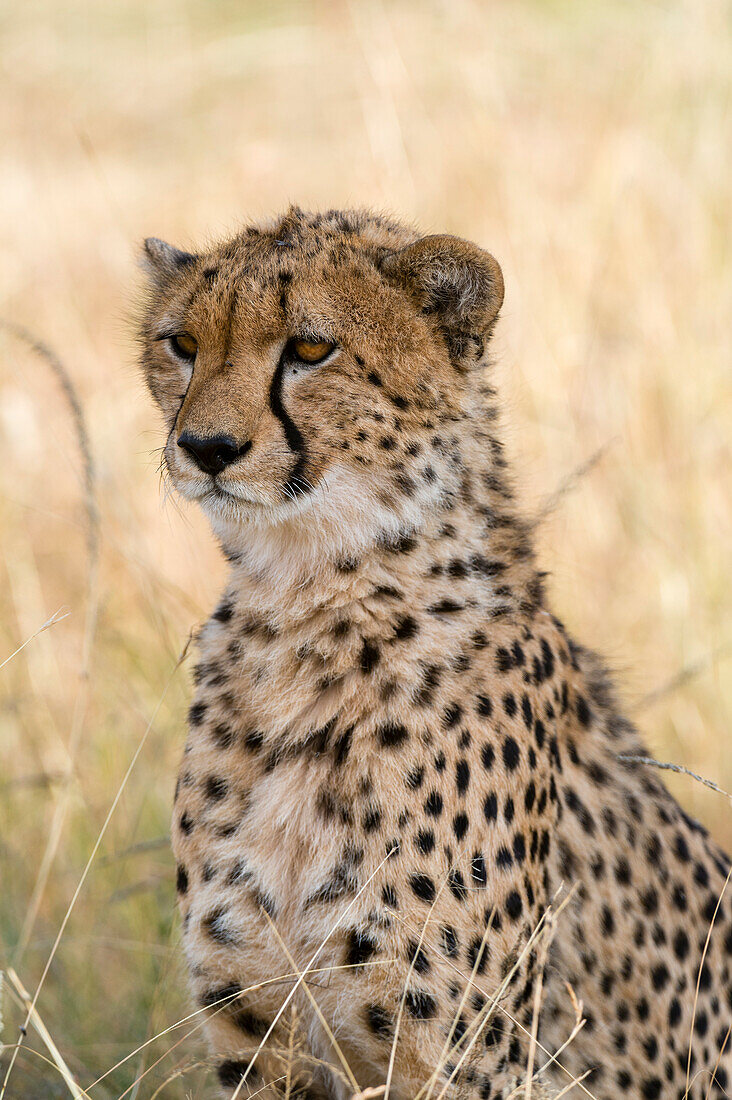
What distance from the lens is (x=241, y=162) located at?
23.1ft

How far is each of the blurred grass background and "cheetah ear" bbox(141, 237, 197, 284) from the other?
Result: 0.23 m

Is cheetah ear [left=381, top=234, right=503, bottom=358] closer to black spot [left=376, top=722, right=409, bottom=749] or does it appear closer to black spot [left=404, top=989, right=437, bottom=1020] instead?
black spot [left=376, top=722, right=409, bottom=749]

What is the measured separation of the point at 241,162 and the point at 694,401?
12.4 ft

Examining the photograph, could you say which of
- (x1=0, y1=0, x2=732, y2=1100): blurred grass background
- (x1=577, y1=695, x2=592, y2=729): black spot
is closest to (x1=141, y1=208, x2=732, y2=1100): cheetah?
(x1=577, y1=695, x2=592, y2=729): black spot

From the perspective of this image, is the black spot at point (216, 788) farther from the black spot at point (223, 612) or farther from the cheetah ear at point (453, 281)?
the cheetah ear at point (453, 281)

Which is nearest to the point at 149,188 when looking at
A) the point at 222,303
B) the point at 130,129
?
the point at 130,129

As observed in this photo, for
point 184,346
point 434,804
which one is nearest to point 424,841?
point 434,804

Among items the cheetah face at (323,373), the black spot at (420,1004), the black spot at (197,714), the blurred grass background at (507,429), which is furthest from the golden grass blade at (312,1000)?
the cheetah face at (323,373)

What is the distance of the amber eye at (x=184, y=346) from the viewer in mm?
1958

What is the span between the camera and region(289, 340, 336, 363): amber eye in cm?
185

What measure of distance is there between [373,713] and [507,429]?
1.87ft

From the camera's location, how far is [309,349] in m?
1.85

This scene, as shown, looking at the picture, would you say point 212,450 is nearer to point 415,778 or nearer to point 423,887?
point 415,778

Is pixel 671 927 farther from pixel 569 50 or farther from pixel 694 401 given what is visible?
pixel 569 50
